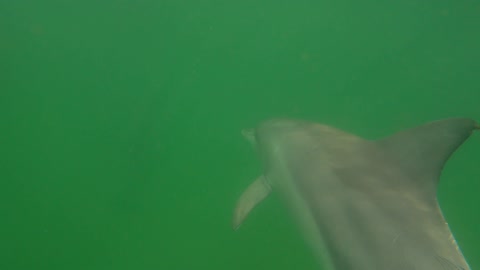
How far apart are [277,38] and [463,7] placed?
283 inches

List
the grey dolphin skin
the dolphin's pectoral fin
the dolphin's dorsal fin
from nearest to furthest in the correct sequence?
the grey dolphin skin < the dolphin's dorsal fin < the dolphin's pectoral fin

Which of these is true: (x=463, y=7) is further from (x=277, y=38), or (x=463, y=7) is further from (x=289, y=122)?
(x=289, y=122)

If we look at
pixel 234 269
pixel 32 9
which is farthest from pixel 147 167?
pixel 32 9

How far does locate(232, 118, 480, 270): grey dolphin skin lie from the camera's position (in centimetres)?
272

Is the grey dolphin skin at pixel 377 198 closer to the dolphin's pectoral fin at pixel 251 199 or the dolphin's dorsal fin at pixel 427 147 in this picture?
the dolphin's dorsal fin at pixel 427 147

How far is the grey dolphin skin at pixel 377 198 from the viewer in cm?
272

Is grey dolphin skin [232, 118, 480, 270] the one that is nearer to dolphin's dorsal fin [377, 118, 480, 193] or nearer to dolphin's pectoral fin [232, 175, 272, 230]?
dolphin's dorsal fin [377, 118, 480, 193]

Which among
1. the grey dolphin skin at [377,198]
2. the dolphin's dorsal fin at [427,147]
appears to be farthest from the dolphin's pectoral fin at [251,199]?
the dolphin's dorsal fin at [427,147]

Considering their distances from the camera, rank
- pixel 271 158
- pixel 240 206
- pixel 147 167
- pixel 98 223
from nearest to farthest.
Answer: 1. pixel 271 158
2. pixel 240 206
3. pixel 98 223
4. pixel 147 167

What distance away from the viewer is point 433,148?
329cm

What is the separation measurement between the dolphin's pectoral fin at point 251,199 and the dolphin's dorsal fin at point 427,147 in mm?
2293

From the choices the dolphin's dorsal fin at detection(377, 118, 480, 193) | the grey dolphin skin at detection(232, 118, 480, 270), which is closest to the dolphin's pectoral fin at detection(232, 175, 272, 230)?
the grey dolphin skin at detection(232, 118, 480, 270)

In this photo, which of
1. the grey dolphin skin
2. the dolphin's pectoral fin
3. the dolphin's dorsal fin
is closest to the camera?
the grey dolphin skin

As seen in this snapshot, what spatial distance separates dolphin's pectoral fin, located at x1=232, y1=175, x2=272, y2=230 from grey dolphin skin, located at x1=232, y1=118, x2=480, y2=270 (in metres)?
1.24
